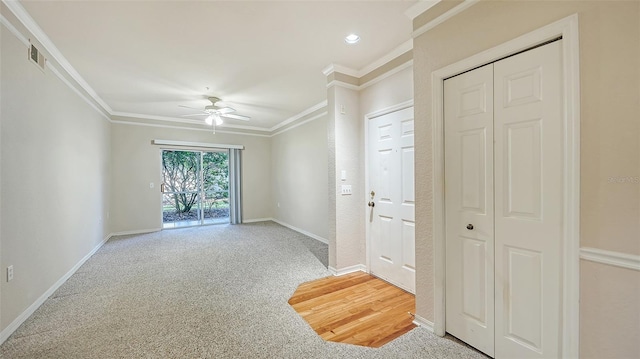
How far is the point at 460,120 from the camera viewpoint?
184 cm

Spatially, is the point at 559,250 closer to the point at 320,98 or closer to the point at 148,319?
the point at 148,319

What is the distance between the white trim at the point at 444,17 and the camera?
1.76 metres

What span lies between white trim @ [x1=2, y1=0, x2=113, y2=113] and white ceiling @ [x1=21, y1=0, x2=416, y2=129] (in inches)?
2.0

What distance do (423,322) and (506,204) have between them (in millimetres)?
1182

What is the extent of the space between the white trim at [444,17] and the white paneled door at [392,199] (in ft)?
2.58

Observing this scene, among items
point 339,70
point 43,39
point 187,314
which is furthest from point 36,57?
point 339,70

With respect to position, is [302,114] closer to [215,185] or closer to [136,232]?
[215,185]

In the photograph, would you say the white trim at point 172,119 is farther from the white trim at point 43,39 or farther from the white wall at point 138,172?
the white trim at point 43,39

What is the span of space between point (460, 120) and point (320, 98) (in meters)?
3.02

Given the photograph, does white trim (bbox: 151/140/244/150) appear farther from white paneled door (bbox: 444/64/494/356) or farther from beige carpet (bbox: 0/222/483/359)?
white paneled door (bbox: 444/64/494/356)

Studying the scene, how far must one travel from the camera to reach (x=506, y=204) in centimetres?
162

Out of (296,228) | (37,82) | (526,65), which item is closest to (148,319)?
(37,82)

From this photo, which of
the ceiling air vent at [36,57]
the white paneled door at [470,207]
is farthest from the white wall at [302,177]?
the ceiling air vent at [36,57]

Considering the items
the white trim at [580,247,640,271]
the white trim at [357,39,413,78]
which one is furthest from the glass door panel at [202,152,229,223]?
the white trim at [580,247,640,271]
